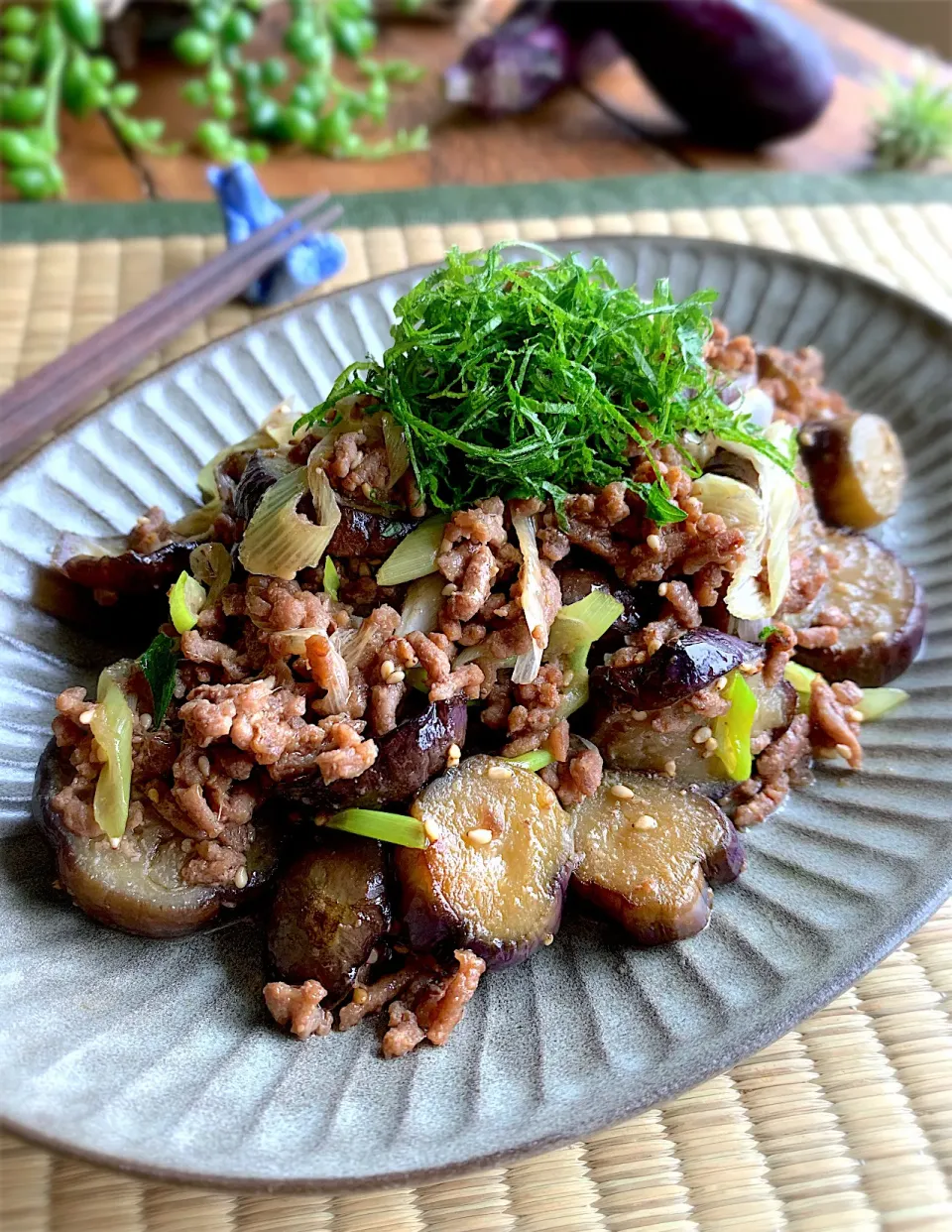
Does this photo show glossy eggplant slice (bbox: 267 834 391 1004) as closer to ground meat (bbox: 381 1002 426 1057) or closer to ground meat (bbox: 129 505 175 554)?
ground meat (bbox: 381 1002 426 1057)

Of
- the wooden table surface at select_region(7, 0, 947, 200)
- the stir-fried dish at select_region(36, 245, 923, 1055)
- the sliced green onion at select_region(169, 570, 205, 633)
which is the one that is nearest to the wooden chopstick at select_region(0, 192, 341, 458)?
the stir-fried dish at select_region(36, 245, 923, 1055)

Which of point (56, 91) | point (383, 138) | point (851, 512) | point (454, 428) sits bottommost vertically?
point (851, 512)

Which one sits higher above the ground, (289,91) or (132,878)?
(289,91)

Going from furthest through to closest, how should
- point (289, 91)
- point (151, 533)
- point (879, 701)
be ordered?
point (289, 91), point (151, 533), point (879, 701)

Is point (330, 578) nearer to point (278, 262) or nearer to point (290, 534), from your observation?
point (290, 534)

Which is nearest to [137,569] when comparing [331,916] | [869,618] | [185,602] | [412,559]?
[185,602]

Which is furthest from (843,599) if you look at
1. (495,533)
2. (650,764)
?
(495,533)

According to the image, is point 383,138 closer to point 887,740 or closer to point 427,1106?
point 887,740
